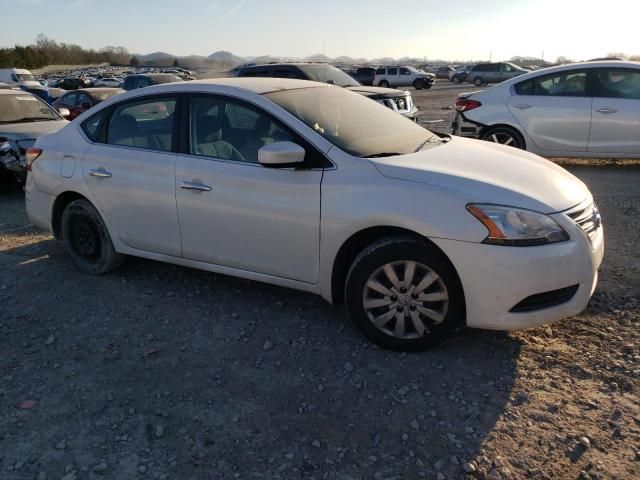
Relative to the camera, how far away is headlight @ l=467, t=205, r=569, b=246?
3.05 m

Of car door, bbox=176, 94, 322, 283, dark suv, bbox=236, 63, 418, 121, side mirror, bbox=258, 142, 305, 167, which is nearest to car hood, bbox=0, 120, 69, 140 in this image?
dark suv, bbox=236, 63, 418, 121

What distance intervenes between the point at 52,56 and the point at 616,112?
10326 centimetres

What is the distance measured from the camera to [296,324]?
12.7 feet

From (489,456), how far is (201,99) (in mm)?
3054

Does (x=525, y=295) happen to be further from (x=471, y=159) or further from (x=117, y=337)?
(x=117, y=337)

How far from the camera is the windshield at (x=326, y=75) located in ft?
35.6

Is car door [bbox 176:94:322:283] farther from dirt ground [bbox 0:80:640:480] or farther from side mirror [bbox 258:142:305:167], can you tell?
dirt ground [bbox 0:80:640:480]

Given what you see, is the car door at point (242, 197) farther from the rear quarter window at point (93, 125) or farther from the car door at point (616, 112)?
the car door at point (616, 112)

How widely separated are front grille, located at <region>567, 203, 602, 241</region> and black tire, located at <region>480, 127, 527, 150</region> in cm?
535

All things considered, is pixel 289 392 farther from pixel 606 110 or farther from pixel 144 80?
pixel 144 80

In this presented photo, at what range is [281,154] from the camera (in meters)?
3.43

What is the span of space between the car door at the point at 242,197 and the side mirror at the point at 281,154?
99 mm

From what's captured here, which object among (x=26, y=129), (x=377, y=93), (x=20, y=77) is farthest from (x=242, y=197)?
(x=20, y=77)

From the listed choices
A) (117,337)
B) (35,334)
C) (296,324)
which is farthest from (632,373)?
(35,334)
